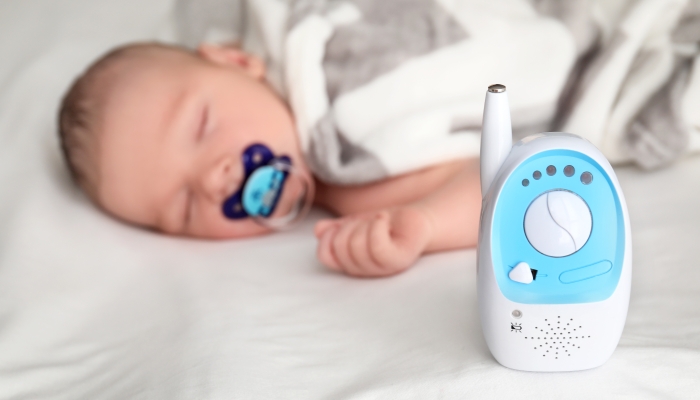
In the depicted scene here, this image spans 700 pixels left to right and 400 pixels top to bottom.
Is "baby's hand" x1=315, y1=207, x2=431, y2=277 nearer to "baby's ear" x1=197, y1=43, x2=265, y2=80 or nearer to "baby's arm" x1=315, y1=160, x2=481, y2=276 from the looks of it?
"baby's arm" x1=315, y1=160, x2=481, y2=276

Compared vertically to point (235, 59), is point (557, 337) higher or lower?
lower

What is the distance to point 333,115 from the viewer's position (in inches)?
45.8

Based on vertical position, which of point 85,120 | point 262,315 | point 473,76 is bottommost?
point 262,315

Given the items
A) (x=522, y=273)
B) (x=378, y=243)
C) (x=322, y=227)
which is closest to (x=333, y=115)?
(x=322, y=227)

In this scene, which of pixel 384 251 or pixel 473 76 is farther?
pixel 473 76

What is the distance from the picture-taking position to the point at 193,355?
27.1 inches

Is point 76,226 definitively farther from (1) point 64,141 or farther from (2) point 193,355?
(2) point 193,355

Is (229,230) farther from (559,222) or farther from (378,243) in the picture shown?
(559,222)

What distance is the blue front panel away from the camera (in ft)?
1.73

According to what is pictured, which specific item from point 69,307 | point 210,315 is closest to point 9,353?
point 69,307

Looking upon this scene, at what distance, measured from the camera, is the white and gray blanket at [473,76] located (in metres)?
1.08

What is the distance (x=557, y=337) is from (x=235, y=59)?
991mm

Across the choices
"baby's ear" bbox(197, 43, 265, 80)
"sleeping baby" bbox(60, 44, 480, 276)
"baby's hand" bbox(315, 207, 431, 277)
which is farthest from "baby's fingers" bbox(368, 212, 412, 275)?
"baby's ear" bbox(197, 43, 265, 80)

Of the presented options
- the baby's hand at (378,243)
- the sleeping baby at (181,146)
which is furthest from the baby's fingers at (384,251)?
the sleeping baby at (181,146)
